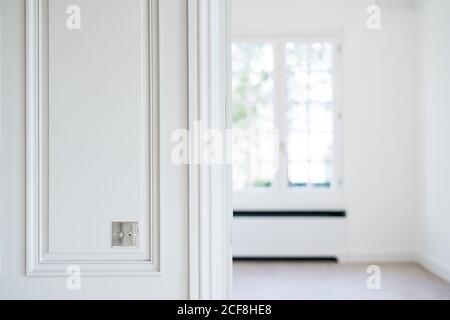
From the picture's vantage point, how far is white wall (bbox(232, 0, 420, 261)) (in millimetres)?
5402

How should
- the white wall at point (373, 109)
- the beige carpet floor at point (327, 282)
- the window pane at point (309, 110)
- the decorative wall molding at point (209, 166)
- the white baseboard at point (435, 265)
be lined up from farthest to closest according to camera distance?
1. the window pane at point (309, 110)
2. the white wall at point (373, 109)
3. the white baseboard at point (435, 265)
4. the beige carpet floor at point (327, 282)
5. the decorative wall molding at point (209, 166)

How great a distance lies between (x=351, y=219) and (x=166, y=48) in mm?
4170

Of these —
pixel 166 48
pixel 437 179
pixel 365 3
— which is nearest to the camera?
pixel 166 48

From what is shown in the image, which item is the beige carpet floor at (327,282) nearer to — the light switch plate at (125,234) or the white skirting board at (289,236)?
the white skirting board at (289,236)

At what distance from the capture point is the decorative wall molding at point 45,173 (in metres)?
1.80

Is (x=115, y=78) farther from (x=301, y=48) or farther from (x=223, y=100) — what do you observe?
(x=301, y=48)

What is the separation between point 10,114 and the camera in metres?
1.81

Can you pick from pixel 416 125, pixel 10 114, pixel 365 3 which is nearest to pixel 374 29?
pixel 365 3

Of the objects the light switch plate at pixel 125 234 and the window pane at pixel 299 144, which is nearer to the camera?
the light switch plate at pixel 125 234

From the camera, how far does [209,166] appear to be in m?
1.77

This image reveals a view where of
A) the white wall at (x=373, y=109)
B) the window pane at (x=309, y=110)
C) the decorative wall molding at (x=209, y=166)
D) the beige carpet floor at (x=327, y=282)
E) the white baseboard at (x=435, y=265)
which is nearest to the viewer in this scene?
the decorative wall molding at (x=209, y=166)

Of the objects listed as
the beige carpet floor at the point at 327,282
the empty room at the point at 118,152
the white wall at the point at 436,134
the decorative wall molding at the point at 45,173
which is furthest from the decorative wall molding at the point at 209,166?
the white wall at the point at 436,134

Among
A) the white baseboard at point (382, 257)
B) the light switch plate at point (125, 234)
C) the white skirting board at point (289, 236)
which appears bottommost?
the white baseboard at point (382, 257)

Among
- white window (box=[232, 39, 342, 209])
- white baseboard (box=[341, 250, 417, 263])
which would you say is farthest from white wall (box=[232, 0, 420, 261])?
white window (box=[232, 39, 342, 209])
